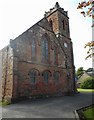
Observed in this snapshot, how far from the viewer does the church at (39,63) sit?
17766mm

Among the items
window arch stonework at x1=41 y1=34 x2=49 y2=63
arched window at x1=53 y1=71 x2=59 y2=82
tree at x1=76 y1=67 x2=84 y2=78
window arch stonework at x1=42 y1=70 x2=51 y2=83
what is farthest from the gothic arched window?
tree at x1=76 y1=67 x2=84 y2=78

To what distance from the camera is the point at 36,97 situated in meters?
19.5

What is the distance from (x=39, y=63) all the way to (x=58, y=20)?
12.3 metres

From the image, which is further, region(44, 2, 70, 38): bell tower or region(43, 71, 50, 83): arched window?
region(44, 2, 70, 38): bell tower

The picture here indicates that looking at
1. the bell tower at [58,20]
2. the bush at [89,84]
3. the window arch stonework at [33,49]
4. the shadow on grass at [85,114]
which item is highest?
the bell tower at [58,20]

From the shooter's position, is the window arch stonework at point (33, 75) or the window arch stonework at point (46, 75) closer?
the window arch stonework at point (33, 75)

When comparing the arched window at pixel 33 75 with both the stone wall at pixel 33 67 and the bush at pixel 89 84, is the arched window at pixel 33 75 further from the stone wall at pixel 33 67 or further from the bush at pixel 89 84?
the bush at pixel 89 84

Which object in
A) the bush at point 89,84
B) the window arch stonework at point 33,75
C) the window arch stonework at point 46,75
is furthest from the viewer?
the bush at point 89,84

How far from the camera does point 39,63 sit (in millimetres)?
21406

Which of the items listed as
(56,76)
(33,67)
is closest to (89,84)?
(56,76)

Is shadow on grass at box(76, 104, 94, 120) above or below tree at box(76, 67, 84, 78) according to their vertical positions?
below

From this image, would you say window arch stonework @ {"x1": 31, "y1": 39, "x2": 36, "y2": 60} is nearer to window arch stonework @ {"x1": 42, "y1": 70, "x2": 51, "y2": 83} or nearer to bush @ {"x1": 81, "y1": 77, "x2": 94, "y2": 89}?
window arch stonework @ {"x1": 42, "y1": 70, "x2": 51, "y2": 83}

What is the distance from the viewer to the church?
58.3 ft

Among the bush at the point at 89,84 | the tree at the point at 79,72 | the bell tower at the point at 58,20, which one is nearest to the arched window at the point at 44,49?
the bell tower at the point at 58,20
